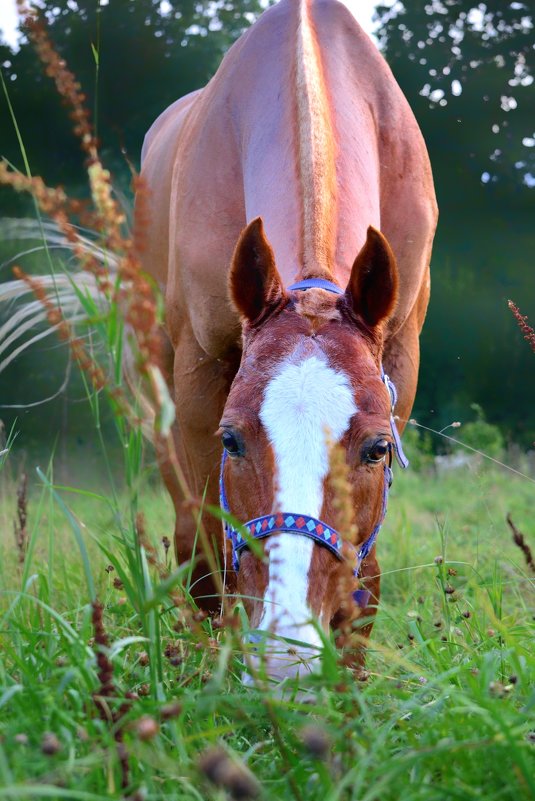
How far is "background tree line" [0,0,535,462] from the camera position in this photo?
10.7 meters

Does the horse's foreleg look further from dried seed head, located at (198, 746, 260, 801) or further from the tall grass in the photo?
dried seed head, located at (198, 746, 260, 801)

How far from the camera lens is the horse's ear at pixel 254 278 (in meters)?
2.88

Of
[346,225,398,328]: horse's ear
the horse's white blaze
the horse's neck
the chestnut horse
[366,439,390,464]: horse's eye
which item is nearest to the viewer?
the horse's white blaze

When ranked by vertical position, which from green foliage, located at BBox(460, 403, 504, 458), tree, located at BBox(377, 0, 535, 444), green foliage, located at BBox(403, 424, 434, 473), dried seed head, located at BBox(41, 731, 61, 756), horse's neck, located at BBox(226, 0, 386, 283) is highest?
horse's neck, located at BBox(226, 0, 386, 283)

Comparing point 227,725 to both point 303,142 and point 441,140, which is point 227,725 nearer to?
point 303,142

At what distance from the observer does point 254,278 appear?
9.64 ft

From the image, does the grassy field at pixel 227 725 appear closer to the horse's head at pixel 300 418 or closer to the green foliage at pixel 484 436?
the horse's head at pixel 300 418

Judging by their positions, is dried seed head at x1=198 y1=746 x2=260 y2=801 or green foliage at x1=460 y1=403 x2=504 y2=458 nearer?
dried seed head at x1=198 y1=746 x2=260 y2=801

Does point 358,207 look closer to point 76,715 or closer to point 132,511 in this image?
point 132,511

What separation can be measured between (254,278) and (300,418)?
723 millimetres

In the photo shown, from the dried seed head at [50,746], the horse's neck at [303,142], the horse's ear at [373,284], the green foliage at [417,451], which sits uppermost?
the horse's neck at [303,142]

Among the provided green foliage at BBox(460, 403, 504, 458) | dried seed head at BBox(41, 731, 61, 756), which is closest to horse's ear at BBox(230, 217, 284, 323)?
dried seed head at BBox(41, 731, 61, 756)

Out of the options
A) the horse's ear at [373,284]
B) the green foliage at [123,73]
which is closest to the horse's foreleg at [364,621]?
the horse's ear at [373,284]

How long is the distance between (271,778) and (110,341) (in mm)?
901
